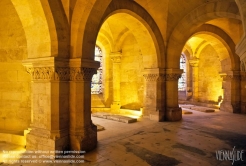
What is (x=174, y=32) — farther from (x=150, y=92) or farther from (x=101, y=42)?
(x=101, y=42)

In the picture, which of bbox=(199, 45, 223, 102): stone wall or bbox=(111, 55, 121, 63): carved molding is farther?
bbox=(199, 45, 223, 102): stone wall

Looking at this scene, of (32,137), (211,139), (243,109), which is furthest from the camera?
(243,109)

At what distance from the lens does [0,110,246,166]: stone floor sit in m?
3.78

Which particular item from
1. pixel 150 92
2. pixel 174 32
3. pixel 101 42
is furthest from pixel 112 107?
pixel 174 32

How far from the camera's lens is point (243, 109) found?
388 inches

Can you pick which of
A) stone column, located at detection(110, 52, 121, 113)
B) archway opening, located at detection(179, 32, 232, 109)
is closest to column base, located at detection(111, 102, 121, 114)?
stone column, located at detection(110, 52, 121, 113)

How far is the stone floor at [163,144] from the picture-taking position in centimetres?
378

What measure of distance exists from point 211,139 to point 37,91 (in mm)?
4679

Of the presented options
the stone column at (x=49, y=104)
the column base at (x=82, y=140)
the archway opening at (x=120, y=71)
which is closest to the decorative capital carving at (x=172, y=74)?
the archway opening at (x=120, y=71)

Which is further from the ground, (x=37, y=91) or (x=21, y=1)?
(x=21, y=1)

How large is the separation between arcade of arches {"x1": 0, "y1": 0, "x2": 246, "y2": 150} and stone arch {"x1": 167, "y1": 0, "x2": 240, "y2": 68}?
3 centimetres

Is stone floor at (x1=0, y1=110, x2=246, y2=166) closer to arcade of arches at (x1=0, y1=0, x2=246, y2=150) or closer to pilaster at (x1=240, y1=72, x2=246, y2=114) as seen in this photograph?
arcade of arches at (x1=0, y1=0, x2=246, y2=150)

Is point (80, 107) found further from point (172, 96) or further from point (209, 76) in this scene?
point (209, 76)

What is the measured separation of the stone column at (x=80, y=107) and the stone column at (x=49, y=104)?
12 centimetres
